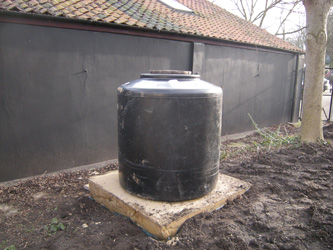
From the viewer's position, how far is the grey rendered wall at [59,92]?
4445 mm

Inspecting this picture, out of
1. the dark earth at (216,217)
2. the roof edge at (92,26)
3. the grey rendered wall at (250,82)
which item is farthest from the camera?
the grey rendered wall at (250,82)

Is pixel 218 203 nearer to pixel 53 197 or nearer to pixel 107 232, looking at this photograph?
pixel 107 232

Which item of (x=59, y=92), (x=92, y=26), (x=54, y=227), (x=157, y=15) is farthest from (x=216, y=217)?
(x=157, y=15)

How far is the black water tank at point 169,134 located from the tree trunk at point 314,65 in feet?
13.5

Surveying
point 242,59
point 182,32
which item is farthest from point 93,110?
point 242,59

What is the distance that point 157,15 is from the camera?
23.6 feet

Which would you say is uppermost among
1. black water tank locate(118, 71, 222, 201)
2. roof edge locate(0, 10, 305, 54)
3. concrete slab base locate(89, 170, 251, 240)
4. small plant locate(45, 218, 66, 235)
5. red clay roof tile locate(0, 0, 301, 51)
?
red clay roof tile locate(0, 0, 301, 51)

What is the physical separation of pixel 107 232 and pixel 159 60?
4538 millimetres

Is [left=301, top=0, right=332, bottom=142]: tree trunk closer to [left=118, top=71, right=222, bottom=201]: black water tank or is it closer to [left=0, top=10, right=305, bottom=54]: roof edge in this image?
[left=0, top=10, right=305, bottom=54]: roof edge

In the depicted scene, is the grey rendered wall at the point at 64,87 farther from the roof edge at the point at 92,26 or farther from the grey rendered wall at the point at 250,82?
the grey rendered wall at the point at 250,82

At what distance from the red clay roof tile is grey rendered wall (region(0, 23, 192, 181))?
1.11 feet

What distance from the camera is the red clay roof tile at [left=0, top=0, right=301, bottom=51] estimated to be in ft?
16.0

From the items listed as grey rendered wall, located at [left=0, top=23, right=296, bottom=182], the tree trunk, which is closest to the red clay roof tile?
grey rendered wall, located at [left=0, top=23, right=296, bottom=182]

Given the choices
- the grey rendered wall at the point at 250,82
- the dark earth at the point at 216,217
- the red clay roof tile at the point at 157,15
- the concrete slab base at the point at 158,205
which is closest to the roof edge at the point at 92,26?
the red clay roof tile at the point at 157,15
